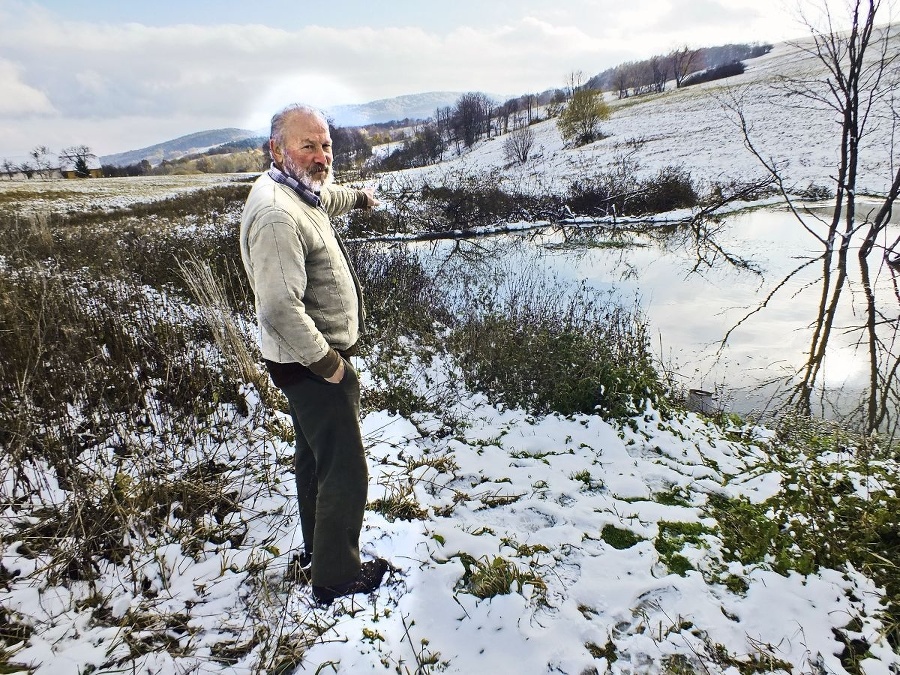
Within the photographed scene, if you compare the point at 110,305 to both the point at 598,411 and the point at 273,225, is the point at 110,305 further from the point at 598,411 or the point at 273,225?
the point at 598,411

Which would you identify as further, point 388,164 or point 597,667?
point 388,164

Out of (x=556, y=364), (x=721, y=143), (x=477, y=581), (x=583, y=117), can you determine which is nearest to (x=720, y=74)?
(x=583, y=117)

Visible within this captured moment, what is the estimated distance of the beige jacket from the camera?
1582 millimetres

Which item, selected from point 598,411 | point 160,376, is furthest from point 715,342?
point 160,376

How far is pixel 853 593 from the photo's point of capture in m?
2.22

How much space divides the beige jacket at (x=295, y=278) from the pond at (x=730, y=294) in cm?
524

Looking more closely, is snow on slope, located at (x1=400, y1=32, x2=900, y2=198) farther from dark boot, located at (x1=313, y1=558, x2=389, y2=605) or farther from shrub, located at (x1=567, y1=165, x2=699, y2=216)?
dark boot, located at (x1=313, y1=558, x2=389, y2=605)

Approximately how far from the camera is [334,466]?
1.92 metres

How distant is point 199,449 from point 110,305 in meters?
2.97

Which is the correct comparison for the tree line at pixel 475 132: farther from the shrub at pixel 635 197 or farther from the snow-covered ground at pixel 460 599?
the snow-covered ground at pixel 460 599

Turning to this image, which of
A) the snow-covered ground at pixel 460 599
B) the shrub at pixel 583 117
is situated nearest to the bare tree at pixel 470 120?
the shrub at pixel 583 117

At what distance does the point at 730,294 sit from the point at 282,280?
32.4 feet

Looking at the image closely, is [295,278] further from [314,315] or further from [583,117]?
[583,117]

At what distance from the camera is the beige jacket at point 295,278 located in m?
1.58
